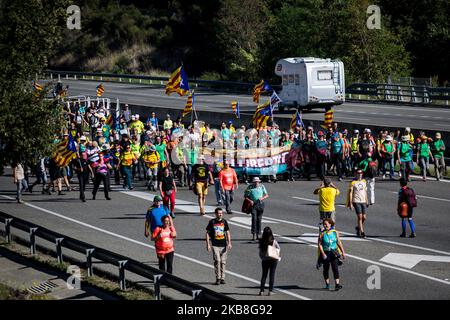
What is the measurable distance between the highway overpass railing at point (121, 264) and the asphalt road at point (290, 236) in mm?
1540

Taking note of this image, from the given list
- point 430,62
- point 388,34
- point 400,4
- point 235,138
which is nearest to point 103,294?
point 235,138

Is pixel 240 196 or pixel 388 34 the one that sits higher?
pixel 388 34

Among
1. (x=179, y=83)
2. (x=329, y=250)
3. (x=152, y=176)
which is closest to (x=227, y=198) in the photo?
(x=152, y=176)

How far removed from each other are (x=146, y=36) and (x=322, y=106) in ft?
163

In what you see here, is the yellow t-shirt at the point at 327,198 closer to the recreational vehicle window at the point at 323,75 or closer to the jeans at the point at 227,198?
the jeans at the point at 227,198

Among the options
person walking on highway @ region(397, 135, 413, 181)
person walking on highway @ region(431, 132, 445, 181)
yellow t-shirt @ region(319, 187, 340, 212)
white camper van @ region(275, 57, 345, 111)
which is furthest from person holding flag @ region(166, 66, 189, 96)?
yellow t-shirt @ region(319, 187, 340, 212)

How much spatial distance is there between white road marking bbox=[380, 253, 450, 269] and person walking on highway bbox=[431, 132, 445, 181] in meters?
10.7

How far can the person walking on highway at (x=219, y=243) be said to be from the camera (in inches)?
696

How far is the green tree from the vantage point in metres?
22.0

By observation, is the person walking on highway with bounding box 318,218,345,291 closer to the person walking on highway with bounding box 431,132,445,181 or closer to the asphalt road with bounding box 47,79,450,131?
the person walking on highway with bounding box 431,132,445,181

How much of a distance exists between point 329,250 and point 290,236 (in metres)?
4.83

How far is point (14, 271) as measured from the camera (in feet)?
62.3

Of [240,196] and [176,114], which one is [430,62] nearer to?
[176,114]
